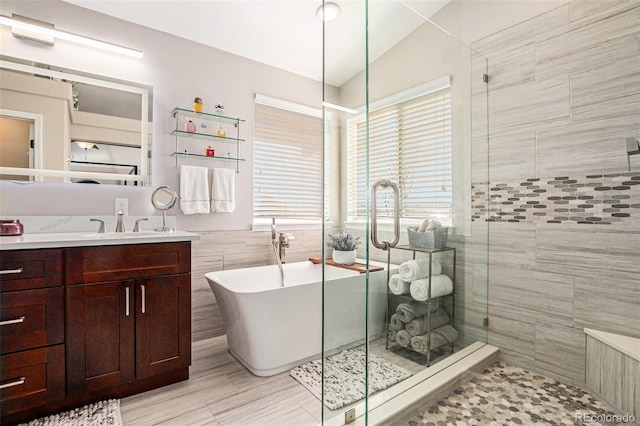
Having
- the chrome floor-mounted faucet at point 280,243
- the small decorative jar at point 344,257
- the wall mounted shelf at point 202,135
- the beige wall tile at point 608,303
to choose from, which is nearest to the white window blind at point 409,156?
the small decorative jar at point 344,257

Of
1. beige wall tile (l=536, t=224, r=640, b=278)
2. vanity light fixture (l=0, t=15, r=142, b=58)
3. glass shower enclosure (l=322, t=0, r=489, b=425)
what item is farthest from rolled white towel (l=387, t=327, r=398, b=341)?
vanity light fixture (l=0, t=15, r=142, b=58)

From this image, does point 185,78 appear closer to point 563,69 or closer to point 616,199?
point 563,69

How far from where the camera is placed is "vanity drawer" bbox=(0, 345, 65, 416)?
1.50 metres

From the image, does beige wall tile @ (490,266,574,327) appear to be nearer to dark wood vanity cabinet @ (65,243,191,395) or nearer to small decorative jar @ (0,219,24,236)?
dark wood vanity cabinet @ (65,243,191,395)

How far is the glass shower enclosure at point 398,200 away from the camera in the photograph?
1.38 m

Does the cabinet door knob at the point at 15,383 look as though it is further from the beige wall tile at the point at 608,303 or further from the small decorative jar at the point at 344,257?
the beige wall tile at the point at 608,303

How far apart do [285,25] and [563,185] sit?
237 cm

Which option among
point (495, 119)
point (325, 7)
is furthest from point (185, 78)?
point (495, 119)

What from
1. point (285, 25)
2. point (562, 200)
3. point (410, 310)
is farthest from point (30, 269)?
point (562, 200)

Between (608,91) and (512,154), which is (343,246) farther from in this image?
(608,91)

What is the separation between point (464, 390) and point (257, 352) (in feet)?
4.09

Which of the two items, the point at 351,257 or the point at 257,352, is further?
the point at 257,352

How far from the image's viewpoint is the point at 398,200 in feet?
5.10

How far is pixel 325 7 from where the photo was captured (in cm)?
141
